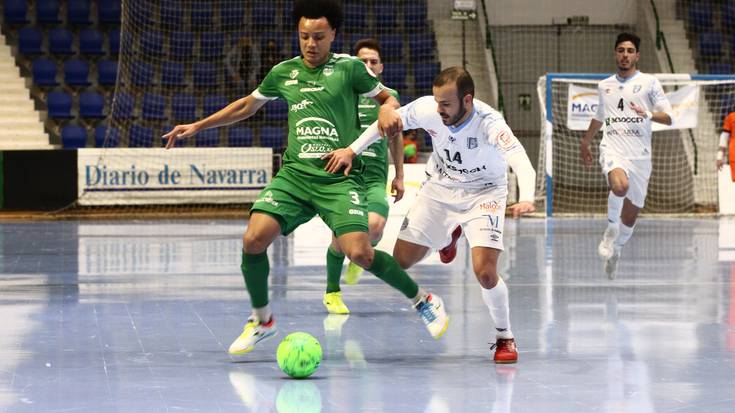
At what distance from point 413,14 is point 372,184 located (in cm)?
1726

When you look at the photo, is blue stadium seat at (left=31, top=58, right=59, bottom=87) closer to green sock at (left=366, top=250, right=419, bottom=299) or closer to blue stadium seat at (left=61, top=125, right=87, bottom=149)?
blue stadium seat at (left=61, top=125, right=87, bottom=149)

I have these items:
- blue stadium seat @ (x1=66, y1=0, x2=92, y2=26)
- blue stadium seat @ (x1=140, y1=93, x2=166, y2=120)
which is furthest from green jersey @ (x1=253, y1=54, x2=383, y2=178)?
blue stadium seat @ (x1=66, y1=0, x2=92, y2=26)

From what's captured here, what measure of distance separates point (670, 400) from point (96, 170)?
16503 mm

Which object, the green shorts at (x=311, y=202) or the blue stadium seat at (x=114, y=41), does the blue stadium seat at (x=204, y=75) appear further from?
the green shorts at (x=311, y=202)

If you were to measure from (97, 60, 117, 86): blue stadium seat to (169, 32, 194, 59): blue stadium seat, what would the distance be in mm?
1291

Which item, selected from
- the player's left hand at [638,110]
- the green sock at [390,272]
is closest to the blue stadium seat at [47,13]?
the player's left hand at [638,110]

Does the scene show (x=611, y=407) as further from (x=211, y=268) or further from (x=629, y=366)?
(x=211, y=268)

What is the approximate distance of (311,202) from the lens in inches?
244

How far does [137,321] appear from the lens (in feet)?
24.4

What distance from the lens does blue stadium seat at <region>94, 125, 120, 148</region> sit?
71.1 feet

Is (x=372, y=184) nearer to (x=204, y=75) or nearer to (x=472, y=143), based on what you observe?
(x=472, y=143)

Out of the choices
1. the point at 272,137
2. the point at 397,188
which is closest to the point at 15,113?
the point at 272,137

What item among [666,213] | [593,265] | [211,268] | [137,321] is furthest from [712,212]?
[137,321]

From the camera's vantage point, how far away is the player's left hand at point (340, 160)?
6.00 meters
